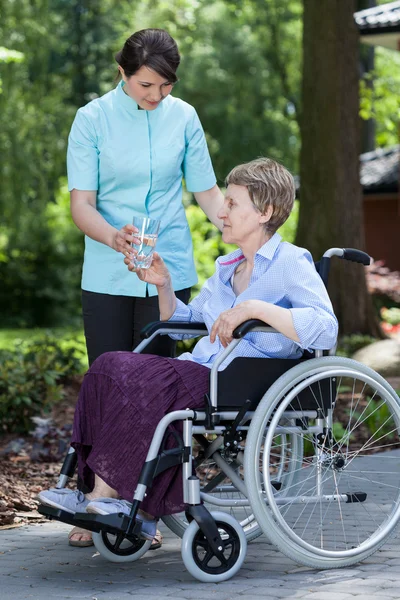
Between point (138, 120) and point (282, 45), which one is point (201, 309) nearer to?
point (138, 120)

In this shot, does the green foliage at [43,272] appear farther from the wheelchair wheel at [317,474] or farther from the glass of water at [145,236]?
the glass of water at [145,236]

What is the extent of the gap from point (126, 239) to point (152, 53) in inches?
29.3

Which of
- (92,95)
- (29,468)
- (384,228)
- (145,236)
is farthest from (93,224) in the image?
(92,95)

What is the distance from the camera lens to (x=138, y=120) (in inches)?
172

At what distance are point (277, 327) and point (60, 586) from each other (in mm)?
1085

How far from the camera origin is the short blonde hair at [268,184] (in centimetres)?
377

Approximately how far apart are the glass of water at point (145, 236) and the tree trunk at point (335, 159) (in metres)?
7.75

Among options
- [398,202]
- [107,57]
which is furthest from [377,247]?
[107,57]

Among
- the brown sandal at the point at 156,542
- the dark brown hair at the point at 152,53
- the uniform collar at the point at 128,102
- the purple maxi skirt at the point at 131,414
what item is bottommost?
the brown sandal at the point at 156,542

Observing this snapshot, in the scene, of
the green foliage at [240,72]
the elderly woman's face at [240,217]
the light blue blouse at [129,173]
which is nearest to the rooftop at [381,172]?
the green foliage at [240,72]

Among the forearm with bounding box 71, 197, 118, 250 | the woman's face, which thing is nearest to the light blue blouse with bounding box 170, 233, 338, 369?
the forearm with bounding box 71, 197, 118, 250

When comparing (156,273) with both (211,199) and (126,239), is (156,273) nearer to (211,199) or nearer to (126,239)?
(126,239)

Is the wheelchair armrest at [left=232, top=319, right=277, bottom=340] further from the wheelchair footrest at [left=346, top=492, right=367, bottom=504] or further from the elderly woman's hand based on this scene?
the wheelchair footrest at [left=346, top=492, right=367, bottom=504]

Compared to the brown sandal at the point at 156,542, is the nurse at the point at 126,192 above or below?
above
